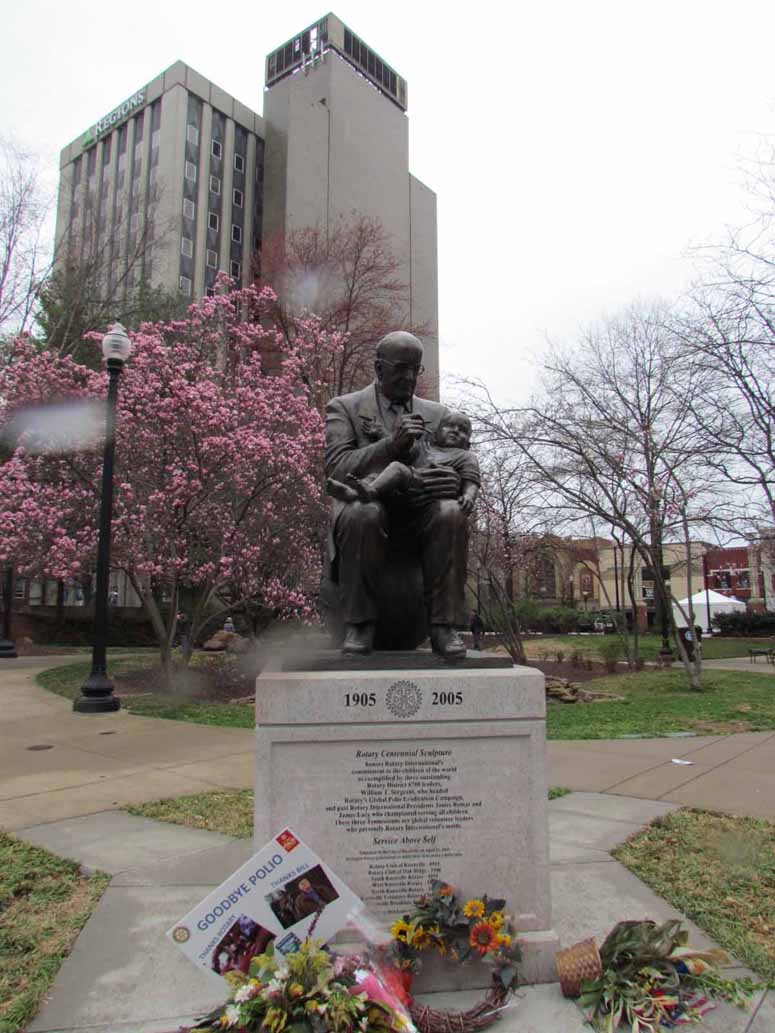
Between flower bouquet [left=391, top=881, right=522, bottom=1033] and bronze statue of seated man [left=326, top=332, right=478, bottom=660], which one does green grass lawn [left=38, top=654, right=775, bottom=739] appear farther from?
flower bouquet [left=391, top=881, right=522, bottom=1033]

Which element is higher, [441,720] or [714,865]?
[441,720]

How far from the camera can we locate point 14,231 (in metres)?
19.1

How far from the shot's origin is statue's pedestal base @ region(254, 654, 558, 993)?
119 inches

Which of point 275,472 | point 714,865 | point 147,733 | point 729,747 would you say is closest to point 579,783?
point 714,865

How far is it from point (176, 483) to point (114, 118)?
147ft

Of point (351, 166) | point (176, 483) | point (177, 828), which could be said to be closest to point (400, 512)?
point (177, 828)

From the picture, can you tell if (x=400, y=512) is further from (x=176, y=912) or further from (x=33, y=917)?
(x=33, y=917)

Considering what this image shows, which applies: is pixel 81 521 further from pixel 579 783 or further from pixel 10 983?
pixel 10 983

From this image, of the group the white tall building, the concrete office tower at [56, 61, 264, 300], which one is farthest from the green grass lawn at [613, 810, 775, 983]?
the concrete office tower at [56, 61, 264, 300]

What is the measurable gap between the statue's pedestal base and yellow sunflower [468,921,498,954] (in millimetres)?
262

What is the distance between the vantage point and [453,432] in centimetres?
394

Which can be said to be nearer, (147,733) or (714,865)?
(714,865)

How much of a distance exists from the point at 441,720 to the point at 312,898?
852mm

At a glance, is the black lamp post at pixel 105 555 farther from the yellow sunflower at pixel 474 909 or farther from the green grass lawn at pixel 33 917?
the yellow sunflower at pixel 474 909
